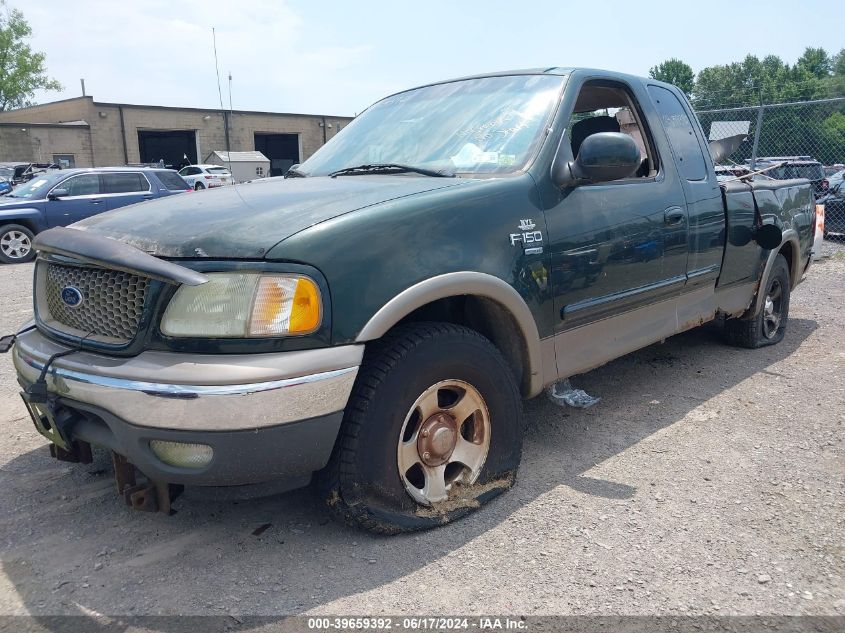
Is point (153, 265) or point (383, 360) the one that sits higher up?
point (153, 265)

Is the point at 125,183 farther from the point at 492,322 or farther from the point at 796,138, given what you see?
the point at 796,138

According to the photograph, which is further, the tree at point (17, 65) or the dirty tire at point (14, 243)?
the tree at point (17, 65)

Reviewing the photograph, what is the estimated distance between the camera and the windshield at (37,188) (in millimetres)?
12286

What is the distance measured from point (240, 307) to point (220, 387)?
27cm

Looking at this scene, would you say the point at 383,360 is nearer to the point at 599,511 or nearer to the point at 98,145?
the point at 599,511

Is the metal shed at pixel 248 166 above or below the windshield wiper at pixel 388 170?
above

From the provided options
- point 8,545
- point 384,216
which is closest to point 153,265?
point 384,216

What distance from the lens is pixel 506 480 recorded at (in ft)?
9.96

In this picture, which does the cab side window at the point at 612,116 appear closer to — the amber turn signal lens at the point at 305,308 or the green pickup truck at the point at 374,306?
the green pickup truck at the point at 374,306

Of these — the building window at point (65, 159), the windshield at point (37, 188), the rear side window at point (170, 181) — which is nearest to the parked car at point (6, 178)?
the windshield at point (37, 188)

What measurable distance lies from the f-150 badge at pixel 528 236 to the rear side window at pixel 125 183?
11872mm

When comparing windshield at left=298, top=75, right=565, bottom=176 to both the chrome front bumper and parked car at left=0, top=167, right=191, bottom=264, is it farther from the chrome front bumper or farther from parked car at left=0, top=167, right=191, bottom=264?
parked car at left=0, top=167, right=191, bottom=264

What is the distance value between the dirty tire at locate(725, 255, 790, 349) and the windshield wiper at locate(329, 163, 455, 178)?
124 inches

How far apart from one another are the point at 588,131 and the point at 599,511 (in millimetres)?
2649
